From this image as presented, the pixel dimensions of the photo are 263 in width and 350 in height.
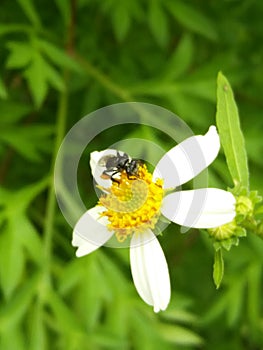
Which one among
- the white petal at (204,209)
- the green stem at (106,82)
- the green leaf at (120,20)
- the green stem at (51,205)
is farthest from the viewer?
the green stem at (106,82)

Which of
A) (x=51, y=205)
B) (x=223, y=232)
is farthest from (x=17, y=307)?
(x=223, y=232)

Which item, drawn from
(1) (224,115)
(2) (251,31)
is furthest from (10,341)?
(2) (251,31)

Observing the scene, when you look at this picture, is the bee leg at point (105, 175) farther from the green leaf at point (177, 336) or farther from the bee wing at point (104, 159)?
the green leaf at point (177, 336)

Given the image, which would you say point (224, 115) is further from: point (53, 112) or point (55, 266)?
point (53, 112)

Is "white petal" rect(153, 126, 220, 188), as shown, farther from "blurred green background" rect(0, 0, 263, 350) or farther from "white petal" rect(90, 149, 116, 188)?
"blurred green background" rect(0, 0, 263, 350)

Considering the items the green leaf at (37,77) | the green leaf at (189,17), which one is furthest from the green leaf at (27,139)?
the green leaf at (189,17)

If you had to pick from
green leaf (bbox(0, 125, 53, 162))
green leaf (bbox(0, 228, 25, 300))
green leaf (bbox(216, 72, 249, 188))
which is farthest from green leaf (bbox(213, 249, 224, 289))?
green leaf (bbox(0, 125, 53, 162))

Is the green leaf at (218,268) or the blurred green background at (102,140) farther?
the blurred green background at (102,140)
